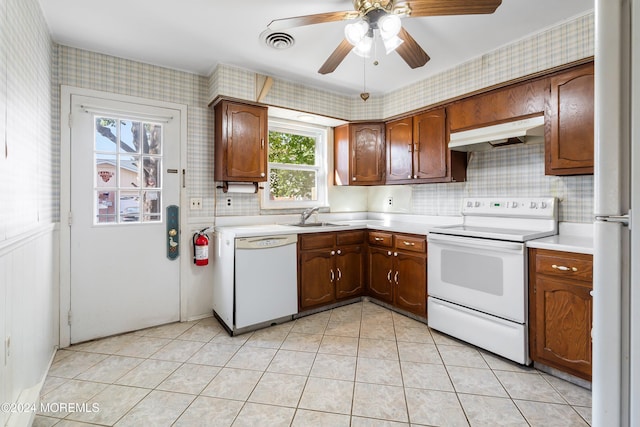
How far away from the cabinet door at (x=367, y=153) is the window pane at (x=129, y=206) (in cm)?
223

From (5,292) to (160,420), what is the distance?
95 centimetres

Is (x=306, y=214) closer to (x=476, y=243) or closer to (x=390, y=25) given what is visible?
(x=476, y=243)

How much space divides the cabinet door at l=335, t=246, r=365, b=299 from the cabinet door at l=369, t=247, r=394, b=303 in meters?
0.11

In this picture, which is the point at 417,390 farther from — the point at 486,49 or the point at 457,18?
the point at 486,49

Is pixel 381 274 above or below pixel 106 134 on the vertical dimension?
below

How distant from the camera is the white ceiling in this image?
2.00m

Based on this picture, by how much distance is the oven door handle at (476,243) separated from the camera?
2135mm

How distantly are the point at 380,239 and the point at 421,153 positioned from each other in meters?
0.98

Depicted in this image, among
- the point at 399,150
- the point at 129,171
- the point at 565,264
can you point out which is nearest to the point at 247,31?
the point at 129,171

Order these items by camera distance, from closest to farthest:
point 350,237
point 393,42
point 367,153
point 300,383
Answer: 1. point 393,42
2. point 300,383
3. point 350,237
4. point 367,153

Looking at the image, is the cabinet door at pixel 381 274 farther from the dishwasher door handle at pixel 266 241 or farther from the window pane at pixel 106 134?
the window pane at pixel 106 134

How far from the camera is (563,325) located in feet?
6.42

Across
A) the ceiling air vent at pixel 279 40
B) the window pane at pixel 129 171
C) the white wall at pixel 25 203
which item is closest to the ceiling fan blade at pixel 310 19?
the ceiling air vent at pixel 279 40

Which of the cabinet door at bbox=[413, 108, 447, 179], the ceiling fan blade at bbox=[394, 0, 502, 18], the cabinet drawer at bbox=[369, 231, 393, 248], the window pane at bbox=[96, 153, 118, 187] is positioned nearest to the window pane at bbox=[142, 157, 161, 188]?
the window pane at bbox=[96, 153, 118, 187]
